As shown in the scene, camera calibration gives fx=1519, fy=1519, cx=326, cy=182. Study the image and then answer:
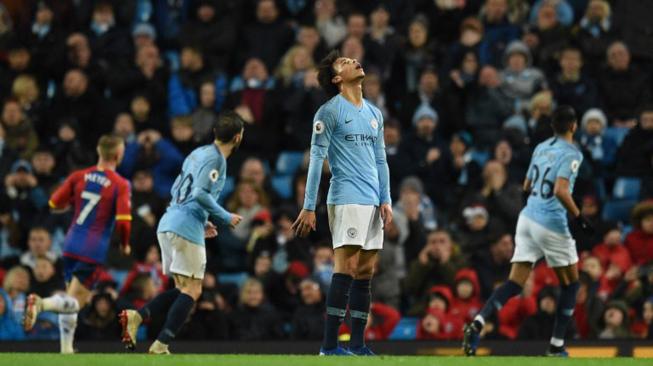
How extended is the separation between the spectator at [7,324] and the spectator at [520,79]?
674 centimetres

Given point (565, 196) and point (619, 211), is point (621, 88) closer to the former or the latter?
point (619, 211)

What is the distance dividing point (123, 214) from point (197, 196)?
1.55m

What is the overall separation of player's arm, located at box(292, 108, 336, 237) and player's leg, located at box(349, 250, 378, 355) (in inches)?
21.5

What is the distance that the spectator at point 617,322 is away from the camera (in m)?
15.4

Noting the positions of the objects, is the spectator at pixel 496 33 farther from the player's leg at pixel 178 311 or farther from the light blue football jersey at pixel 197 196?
the player's leg at pixel 178 311

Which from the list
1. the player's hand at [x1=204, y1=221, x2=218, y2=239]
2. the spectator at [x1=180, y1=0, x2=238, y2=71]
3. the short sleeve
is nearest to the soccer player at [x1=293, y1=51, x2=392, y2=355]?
the player's hand at [x1=204, y1=221, x2=218, y2=239]

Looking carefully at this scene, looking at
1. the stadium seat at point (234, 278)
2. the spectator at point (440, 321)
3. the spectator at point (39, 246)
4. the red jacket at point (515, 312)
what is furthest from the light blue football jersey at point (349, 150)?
the spectator at point (39, 246)

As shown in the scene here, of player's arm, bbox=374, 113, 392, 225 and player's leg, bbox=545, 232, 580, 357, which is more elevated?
player's arm, bbox=374, 113, 392, 225

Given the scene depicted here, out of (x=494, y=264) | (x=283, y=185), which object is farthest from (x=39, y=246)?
(x=494, y=264)

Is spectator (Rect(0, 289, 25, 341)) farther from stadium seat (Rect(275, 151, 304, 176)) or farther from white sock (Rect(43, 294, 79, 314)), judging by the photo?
stadium seat (Rect(275, 151, 304, 176))

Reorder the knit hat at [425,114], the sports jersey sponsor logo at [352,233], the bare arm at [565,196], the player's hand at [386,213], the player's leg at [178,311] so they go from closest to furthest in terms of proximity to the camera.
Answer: the sports jersey sponsor logo at [352,233] < the player's hand at [386,213] < the player's leg at [178,311] < the bare arm at [565,196] < the knit hat at [425,114]

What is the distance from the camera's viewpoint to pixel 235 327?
1584cm

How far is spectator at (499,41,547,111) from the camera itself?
18859 mm

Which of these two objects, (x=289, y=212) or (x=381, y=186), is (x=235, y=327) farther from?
(x=381, y=186)
